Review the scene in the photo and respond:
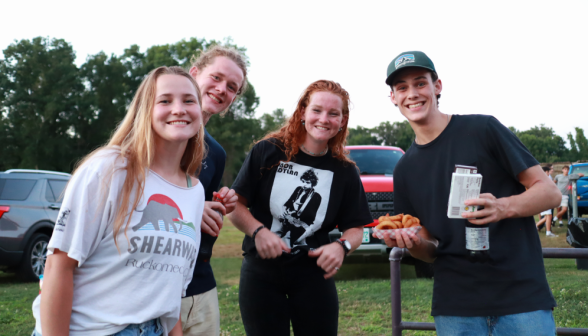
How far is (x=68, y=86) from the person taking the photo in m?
38.5

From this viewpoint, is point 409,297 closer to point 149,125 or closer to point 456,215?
point 456,215

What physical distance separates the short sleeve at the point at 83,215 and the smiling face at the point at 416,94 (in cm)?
168

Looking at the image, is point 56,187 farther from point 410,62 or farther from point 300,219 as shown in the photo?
point 410,62

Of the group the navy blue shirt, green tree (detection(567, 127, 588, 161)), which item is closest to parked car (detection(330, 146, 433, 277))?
the navy blue shirt

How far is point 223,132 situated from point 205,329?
4431 cm

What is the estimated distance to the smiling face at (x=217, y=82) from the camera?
321 centimetres

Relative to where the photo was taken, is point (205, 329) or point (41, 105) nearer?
point (205, 329)

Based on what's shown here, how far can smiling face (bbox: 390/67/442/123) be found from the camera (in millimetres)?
2646

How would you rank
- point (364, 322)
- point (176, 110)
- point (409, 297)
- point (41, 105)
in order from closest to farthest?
point (176, 110)
point (364, 322)
point (409, 297)
point (41, 105)

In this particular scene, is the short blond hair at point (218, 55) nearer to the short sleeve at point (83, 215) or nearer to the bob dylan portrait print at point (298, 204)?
the bob dylan portrait print at point (298, 204)

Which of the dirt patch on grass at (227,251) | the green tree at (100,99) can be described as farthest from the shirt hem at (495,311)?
the green tree at (100,99)

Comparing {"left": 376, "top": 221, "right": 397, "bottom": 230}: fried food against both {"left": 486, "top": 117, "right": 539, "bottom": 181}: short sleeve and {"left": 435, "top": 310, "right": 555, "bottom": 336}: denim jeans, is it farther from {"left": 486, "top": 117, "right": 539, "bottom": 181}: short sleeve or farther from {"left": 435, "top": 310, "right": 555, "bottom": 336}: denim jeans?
{"left": 486, "top": 117, "right": 539, "bottom": 181}: short sleeve

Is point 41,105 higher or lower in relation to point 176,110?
higher

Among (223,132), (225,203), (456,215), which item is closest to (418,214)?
(456,215)
